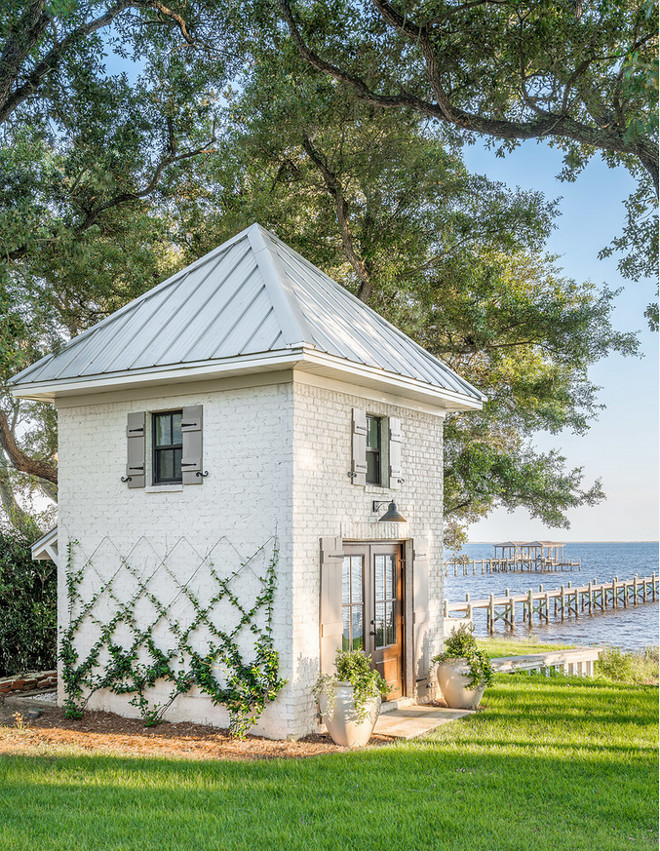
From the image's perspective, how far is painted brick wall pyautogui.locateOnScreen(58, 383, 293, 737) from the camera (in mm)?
9828

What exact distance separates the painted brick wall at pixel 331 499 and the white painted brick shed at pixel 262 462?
1.1 inches

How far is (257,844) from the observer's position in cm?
633

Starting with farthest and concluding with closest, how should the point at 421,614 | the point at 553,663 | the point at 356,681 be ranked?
the point at 553,663 → the point at 421,614 → the point at 356,681

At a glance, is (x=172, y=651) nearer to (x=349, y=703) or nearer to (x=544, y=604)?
(x=349, y=703)

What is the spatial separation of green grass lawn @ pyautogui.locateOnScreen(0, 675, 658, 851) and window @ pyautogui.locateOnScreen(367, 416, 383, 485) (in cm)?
364

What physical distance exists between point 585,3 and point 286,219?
821 centimetres

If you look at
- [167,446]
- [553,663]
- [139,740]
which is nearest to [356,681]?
[139,740]

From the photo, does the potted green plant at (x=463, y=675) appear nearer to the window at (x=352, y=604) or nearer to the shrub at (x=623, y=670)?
the window at (x=352, y=604)

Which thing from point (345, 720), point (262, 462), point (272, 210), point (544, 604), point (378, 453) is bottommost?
point (544, 604)

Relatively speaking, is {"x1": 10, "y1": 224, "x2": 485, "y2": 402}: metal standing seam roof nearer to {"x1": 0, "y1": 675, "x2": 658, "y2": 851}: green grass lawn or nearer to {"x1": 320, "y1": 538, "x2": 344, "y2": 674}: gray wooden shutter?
{"x1": 320, "y1": 538, "x2": 344, "y2": 674}: gray wooden shutter

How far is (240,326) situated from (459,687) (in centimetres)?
610

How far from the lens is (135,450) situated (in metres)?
11.2

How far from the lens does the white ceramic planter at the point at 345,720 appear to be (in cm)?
940

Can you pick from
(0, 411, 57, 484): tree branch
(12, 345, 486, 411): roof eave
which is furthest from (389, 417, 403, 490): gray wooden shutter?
(0, 411, 57, 484): tree branch
